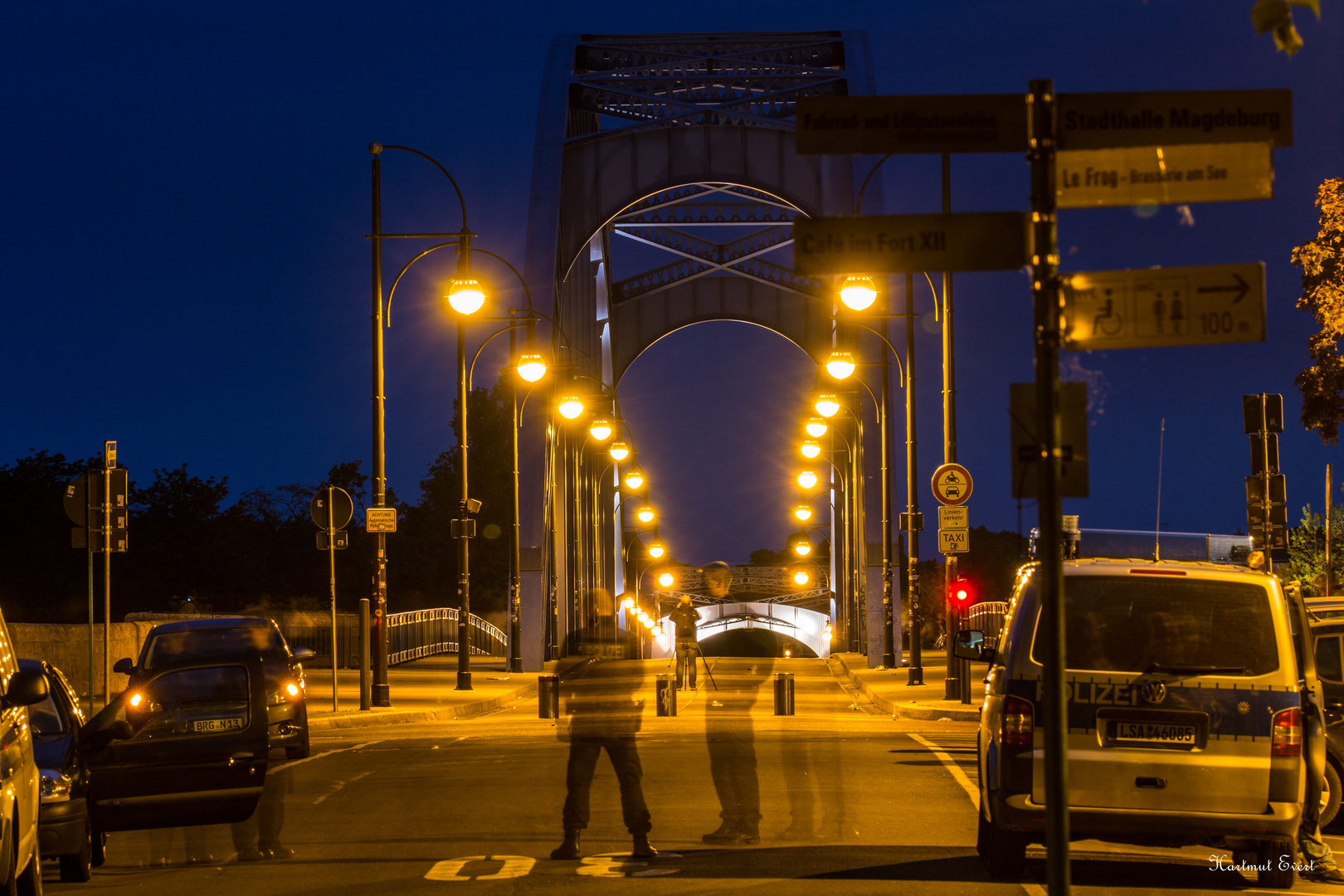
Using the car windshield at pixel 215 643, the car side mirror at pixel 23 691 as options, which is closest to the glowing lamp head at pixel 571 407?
the car windshield at pixel 215 643

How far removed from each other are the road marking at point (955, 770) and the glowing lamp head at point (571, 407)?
1420cm

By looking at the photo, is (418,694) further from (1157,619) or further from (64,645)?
(1157,619)

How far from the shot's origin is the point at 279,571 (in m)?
80.9

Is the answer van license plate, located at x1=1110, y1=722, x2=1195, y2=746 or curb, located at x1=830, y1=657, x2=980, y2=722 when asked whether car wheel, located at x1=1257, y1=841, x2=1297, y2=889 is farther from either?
curb, located at x1=830, y1=657, x2=980, y2=722

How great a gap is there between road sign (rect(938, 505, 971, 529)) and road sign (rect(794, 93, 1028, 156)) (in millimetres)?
20122

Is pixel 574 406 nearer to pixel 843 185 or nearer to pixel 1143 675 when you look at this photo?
pixel 843 185

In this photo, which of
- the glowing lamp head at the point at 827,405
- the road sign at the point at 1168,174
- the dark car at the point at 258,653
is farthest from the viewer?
the glowing lamp head at the point at 827,405

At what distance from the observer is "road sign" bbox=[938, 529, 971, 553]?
25.3 m

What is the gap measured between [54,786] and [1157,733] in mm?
6462

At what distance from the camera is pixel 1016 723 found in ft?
27.8

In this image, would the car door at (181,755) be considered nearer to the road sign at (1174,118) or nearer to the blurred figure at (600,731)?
the blurred figure at (600,731)

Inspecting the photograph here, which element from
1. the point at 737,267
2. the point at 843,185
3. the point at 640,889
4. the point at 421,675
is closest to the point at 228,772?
the point at 640,889

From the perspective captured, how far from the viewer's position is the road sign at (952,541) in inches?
996

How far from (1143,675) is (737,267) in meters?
66.1
